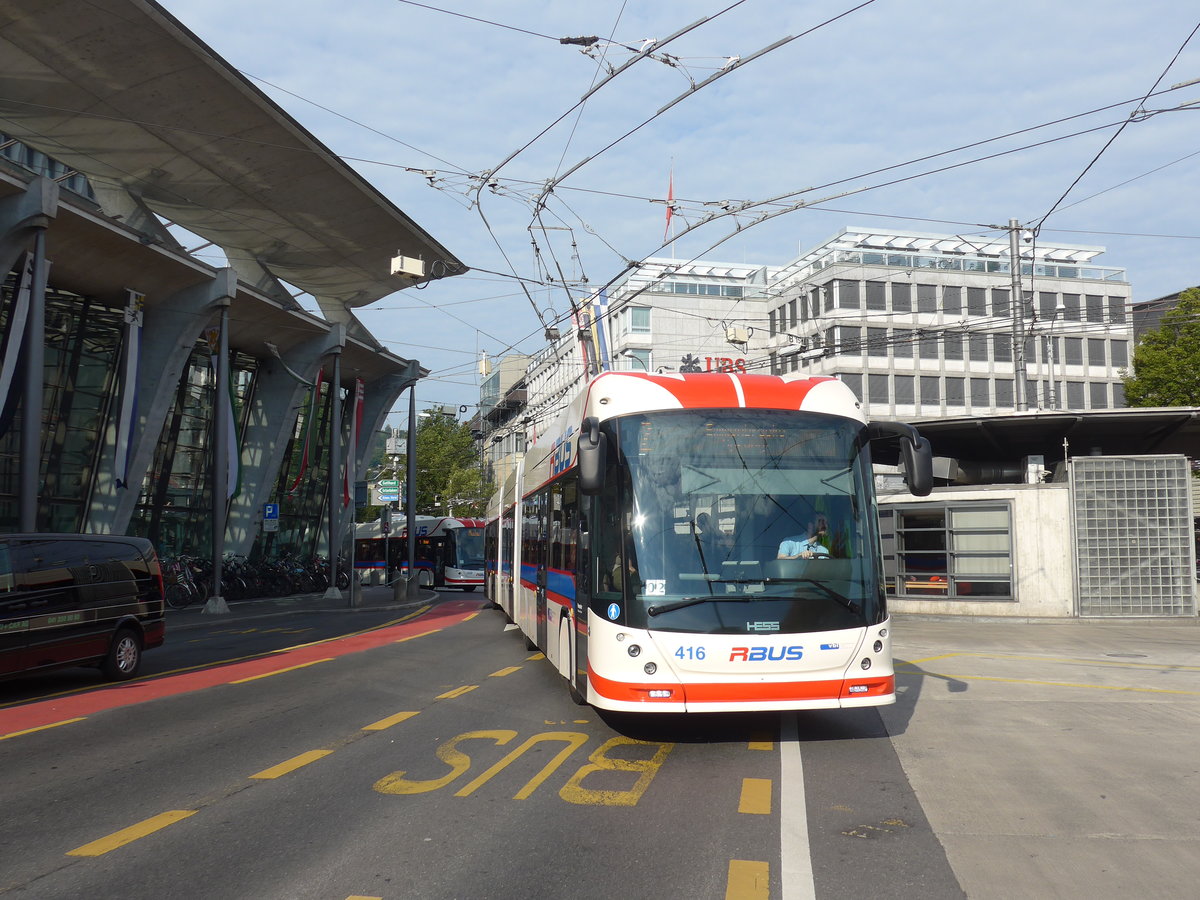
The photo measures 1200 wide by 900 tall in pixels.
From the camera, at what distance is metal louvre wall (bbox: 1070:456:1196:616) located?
79.3 ft

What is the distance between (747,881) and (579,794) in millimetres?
2086

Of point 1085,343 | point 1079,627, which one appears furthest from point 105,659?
point 1085,343

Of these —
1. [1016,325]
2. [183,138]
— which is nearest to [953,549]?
[1016,325]

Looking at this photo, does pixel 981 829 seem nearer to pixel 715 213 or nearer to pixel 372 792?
pixel 372 792

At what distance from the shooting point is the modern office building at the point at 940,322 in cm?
6775

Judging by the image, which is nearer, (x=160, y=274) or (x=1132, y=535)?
(x=1132, y=535)

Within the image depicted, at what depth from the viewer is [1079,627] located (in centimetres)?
2305

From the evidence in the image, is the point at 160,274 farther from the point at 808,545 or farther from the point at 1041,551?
the point at 808,545

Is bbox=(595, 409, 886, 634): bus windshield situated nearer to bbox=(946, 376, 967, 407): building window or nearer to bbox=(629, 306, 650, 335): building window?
bbox=(946, 376, 967, 407): building window

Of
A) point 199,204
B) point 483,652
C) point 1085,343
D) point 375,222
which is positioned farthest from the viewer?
point 1085,343

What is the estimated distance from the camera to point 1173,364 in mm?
39656

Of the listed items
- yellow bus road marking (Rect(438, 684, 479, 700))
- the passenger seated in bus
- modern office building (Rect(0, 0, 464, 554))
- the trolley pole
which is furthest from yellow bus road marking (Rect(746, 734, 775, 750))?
the trolley pole

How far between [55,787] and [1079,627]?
821 inches

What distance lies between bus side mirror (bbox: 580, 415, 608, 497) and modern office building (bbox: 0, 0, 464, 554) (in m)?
14.6
